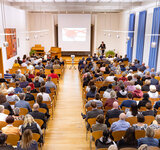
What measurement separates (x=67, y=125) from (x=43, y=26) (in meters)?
15.6

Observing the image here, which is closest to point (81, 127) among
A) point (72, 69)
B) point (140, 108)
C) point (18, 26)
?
point (140, 108)

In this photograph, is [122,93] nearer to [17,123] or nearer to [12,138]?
[17,123]

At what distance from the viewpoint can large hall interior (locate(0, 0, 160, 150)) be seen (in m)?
4.23

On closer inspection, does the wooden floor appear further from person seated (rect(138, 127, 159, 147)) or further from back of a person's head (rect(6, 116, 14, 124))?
person seated (rect(138, 127, 159, 147))

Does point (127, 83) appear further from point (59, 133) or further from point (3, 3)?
point (3, 3)

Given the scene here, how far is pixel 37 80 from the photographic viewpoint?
25.5 feet

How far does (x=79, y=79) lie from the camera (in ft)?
40.0

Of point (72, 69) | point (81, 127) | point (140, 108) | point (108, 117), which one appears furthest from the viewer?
point (72, 69)

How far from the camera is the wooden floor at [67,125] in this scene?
205 inches

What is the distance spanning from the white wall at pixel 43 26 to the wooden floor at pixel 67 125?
11306mm

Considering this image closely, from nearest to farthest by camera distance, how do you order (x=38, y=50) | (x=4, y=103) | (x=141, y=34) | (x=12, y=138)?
(x=12, y=138) < (x=4, y=103) < (x=141, y=34) < (x=38, y=50)

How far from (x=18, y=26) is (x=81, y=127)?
12.3 m

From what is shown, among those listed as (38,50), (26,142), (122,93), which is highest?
(38,50)

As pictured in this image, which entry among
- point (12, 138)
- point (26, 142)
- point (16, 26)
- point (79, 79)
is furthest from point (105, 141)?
point (16, 26)
